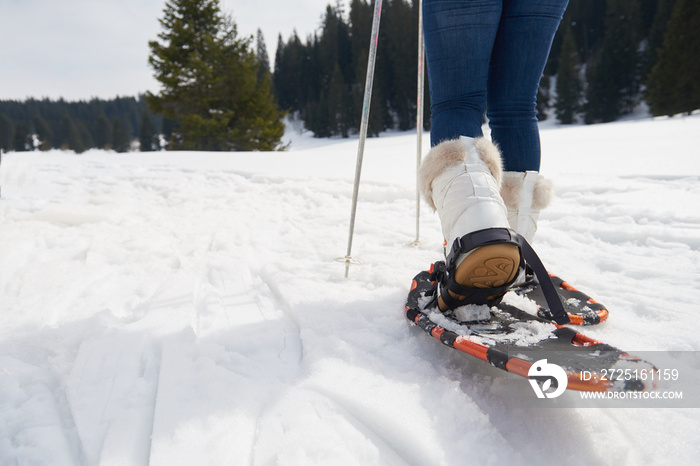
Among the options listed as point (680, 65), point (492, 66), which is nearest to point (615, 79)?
point (680, 65)

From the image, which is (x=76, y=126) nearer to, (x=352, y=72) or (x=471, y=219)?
(x=352, y=72)

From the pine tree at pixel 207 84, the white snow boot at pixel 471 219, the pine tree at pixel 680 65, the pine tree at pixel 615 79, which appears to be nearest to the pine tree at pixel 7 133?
the pine tree at pixel 207 84

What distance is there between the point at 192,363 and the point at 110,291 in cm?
65

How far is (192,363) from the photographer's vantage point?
0.87m

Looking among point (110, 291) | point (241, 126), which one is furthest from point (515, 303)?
point (241, 126)

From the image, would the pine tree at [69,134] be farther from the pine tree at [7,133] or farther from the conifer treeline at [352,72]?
the conifer treeline at [352,72]

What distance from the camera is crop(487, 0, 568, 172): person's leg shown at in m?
1.10

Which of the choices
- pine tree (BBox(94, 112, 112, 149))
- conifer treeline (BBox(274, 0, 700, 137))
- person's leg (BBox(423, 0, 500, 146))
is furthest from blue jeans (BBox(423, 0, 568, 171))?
pine tree (BBox(94, 112, 112, 149))

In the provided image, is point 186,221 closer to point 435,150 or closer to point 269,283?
point 269,283

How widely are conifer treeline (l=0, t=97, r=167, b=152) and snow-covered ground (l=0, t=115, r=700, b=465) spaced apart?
22.1 meters

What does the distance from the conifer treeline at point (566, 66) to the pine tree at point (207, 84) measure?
13.1m
